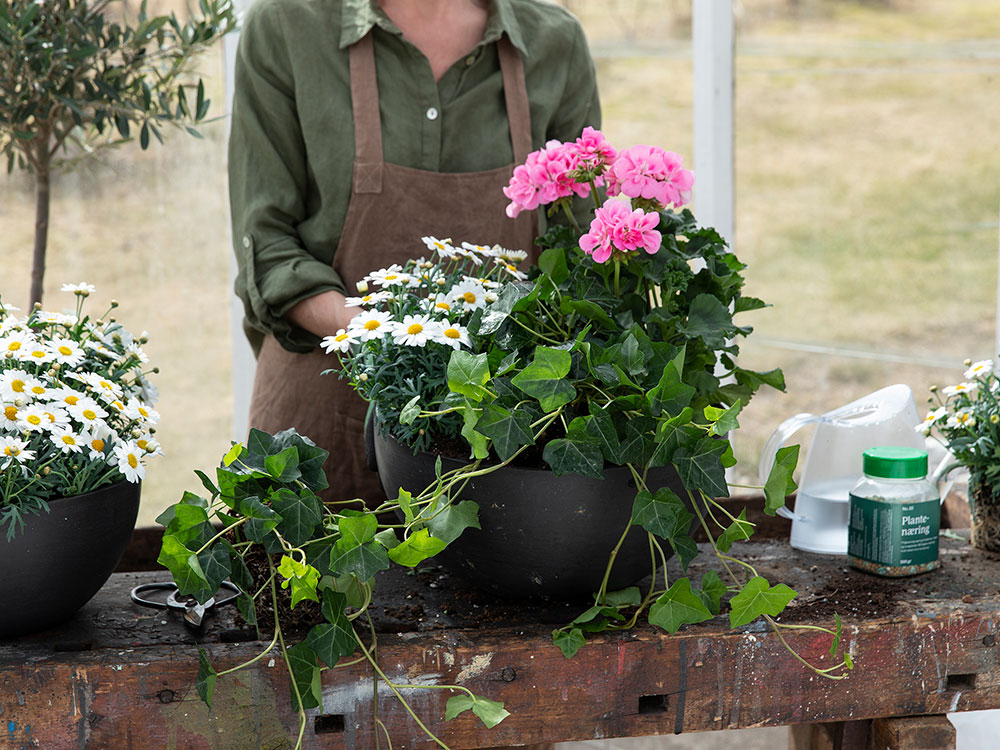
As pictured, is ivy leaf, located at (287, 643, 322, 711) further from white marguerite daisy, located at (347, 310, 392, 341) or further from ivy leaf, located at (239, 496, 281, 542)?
white marguerite daisy, located at (347, 310, 392, 341)

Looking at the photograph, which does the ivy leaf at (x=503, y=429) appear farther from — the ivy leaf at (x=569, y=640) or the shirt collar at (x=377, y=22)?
the shirt collar at (x=377, y=22)

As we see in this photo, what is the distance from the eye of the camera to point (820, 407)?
11.0ft

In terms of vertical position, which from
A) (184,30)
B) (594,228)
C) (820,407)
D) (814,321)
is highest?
(184,30)

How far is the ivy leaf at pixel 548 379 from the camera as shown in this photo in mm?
858

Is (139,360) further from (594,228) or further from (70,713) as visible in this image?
(594,228)

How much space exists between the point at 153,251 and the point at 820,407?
6.99 ft

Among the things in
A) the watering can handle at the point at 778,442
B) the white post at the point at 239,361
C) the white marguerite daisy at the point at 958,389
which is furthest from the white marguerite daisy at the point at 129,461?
the white post at the point at 239,361

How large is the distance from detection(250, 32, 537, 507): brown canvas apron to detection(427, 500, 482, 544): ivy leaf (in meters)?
0.62

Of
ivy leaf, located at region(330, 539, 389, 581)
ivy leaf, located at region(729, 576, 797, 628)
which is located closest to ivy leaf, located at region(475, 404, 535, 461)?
ivy leaf, located at region(330, 539, 389, 581)

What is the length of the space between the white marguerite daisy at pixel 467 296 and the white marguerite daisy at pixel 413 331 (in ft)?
0.18

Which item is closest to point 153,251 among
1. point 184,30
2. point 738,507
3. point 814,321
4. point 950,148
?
point 184,30

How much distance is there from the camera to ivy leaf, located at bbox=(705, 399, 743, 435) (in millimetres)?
860

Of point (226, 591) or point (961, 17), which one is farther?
point (961, 17)

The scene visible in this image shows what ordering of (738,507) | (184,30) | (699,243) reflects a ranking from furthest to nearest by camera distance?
1. (184,30)
2. (738,507)
3. (699,243)
